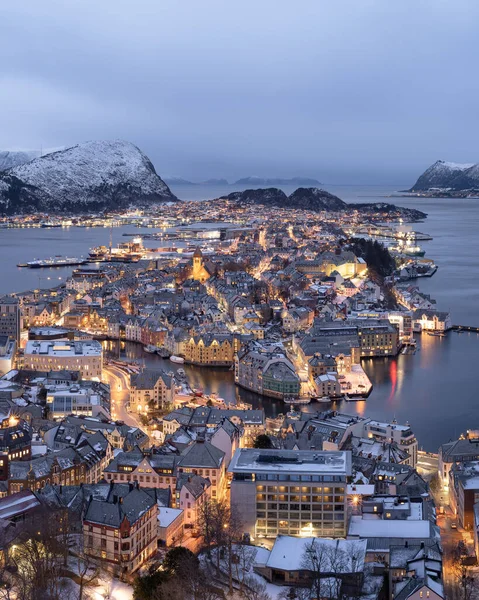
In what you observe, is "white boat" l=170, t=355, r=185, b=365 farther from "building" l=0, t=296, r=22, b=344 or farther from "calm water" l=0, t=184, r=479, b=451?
"building" l=0, t=296, r=22, b=344

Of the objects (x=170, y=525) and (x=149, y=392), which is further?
(x=149, y=392)

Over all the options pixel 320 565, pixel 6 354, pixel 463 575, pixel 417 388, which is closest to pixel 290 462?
pixel 320 565

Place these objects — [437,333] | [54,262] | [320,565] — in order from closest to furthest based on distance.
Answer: [320,565], [437,333], [54,262]

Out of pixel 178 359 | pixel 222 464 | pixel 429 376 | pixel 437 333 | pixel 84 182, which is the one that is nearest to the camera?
pixel 222 464

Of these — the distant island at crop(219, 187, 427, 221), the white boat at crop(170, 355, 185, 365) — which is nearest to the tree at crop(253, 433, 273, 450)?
the white boat at crop(170, 355, 185, 365)

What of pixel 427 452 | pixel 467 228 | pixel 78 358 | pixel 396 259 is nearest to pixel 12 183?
pixel 467 228

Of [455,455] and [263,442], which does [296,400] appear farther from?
[455,455]
